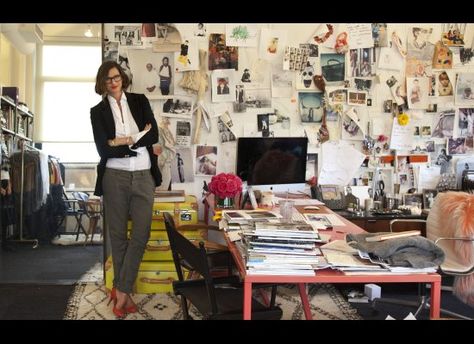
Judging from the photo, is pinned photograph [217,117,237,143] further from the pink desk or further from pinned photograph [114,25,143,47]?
the pink desk

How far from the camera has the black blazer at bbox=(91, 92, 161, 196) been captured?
3148mm

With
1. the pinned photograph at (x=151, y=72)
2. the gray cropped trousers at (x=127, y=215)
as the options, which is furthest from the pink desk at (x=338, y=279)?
the pinned photograph at (x=151, y=72)

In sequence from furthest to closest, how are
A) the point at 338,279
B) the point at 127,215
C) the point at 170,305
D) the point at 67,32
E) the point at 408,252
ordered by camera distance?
the point at 67,32 → the point at 170,305 → the point at 127,215 → the point at 408,252 → the point at 338,279

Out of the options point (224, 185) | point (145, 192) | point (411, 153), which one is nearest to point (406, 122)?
point (411, 153)

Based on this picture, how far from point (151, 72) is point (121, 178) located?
3.59ft

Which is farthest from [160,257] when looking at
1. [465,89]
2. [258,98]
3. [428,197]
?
[465,89]

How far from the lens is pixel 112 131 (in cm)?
322

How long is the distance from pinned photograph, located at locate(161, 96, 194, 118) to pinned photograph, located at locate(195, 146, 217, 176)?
303 mm

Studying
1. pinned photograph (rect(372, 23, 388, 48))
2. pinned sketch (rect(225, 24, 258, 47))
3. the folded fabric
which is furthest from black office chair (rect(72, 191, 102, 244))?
the folded fabric

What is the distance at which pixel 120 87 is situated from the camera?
10.7 feet

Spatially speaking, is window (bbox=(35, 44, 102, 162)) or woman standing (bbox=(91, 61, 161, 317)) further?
window (bbox=(35, 44, 102, 162))

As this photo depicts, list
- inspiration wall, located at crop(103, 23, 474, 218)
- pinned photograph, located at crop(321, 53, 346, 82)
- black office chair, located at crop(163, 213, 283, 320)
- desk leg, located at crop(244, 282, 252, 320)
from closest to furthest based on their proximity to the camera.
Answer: desk leg, located at crop(244, 282, 252, 320) → black office chair, located at crop(163, 213, 283, 320) → inspiration wall, located at crop(103, 23, 474, 218) → pinned photograph, located at crop(321, 53, 346, 82)

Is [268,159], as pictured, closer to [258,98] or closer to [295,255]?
[258,98]

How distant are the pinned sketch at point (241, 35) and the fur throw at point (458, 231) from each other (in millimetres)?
1861
